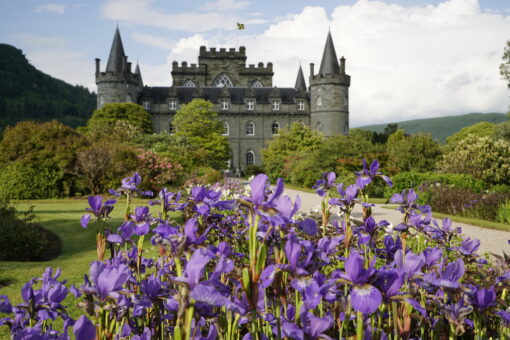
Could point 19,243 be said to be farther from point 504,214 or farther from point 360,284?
point 504,214

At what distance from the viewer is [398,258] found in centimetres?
160

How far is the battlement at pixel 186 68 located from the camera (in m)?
53.8

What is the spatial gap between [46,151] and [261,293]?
19803 millimetres

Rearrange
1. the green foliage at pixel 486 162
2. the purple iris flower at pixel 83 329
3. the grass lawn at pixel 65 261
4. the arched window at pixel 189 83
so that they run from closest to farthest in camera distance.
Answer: the purple iris flower at pixel 83 329 → the grass lawn at pixel 65 261 → the green foliage at pixel 486 162 → the arched window at pixel 189 83

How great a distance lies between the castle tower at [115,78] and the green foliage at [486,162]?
35251mm

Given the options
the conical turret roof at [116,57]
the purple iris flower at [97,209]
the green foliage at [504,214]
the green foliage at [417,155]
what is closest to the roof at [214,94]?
the conical turret roof at [116,57]

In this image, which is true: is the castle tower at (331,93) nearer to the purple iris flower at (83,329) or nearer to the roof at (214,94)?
the roof at (214,94)

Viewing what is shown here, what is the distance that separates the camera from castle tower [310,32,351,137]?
146ft

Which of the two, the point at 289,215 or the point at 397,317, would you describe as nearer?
the point at 289,215

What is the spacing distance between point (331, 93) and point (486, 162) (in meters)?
27.7

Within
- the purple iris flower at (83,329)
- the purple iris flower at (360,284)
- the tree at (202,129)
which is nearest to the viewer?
the purple iris flower at (83,329)

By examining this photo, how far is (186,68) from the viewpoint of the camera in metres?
54.0

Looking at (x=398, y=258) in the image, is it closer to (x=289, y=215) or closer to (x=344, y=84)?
(x=289, y=215)

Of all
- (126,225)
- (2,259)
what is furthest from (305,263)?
(2,259)
